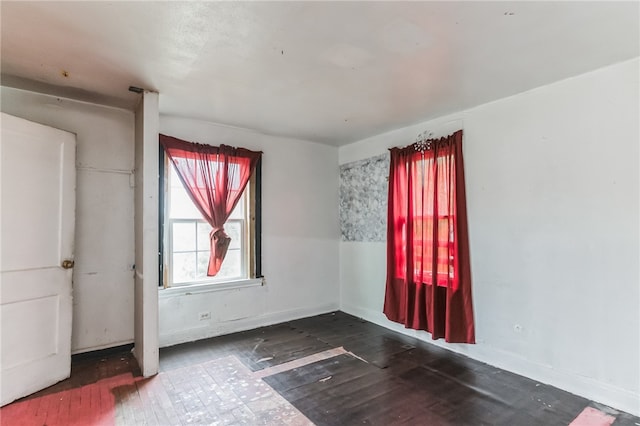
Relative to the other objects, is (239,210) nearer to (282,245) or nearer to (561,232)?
(282,245)

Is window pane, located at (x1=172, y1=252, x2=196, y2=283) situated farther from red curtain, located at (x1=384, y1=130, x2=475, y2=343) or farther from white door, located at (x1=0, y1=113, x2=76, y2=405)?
red curtain, located at (x1=384, y1=130, x2=475, y2=343)

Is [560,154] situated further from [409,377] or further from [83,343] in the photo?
[83,343]

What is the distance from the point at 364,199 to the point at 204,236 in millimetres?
2217

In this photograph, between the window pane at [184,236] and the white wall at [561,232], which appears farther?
the window pane at [184,236]

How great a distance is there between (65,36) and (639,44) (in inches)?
148

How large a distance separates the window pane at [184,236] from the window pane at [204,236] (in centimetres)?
6

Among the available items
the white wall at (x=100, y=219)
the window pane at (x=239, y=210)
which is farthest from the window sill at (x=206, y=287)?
the window pane at (x=239, y=210)

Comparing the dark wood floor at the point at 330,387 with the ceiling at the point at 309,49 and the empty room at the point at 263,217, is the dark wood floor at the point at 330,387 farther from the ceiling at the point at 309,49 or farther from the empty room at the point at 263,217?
the ceiling at the point at 309,49

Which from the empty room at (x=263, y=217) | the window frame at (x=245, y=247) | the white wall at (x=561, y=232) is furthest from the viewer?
the window frame at (x=245, y=247)

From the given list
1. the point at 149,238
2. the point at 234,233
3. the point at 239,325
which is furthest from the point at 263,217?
the point at 149,238

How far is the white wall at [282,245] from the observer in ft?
12.4

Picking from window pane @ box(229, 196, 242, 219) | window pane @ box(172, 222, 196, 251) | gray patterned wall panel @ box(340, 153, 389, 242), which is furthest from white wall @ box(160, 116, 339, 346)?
window pane @ box(172, 222, 196, 251)

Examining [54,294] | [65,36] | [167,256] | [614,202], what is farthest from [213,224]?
[614,202]

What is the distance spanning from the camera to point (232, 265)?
4168mm
